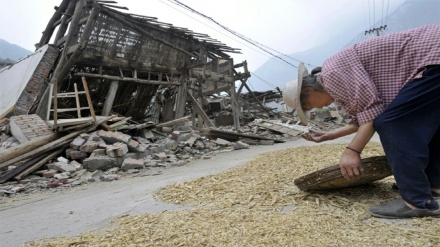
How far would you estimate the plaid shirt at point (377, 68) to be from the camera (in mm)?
1555

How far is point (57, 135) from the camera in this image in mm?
5867

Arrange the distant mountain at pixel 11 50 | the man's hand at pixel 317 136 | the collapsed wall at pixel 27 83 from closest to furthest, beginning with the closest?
1. the man's hand at pixel 317 136
2. the collapsed wall at pixel 27 83
3. the distant mountain at pixel 11 50

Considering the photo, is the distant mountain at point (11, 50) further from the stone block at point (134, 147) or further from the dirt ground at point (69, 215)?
the dirt ground at point (69, 215)

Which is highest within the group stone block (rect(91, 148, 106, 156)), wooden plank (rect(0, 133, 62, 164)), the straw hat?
the straw hat

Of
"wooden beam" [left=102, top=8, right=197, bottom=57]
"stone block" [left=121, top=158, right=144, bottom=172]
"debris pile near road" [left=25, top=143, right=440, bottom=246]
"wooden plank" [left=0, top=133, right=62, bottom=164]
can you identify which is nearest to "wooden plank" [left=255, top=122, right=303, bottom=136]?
"wooden beam" [left=102, top=8, right=197, bottom=57]

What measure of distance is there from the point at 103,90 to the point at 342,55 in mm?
7835

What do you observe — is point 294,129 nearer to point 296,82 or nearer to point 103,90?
point 103,90

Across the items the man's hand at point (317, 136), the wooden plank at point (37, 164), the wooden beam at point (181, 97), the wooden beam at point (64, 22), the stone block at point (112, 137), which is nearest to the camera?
the man's hand at point (317, 136)

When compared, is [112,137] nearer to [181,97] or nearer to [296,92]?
[181,97]

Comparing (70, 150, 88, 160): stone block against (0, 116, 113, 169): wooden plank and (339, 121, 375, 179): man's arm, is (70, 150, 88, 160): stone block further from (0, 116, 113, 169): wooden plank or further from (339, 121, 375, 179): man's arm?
(339, 121, 375, 179): man's arm

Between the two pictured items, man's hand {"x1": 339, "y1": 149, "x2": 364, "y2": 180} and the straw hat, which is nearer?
man's hand {"x1": 339, "y1": 149, "x2": 364, "y2": 180}

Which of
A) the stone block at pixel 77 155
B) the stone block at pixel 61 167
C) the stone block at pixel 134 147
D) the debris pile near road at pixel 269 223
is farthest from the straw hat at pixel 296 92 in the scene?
the stone block at pixel 77 155

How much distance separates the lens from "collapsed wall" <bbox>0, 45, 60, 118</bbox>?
6.93 meters

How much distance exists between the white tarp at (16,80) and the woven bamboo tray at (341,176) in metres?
7.44
